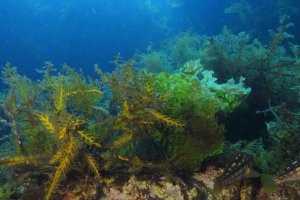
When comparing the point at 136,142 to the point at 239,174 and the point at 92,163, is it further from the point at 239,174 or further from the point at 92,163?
the point at 239,174

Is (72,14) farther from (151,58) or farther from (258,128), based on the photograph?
(258,128)

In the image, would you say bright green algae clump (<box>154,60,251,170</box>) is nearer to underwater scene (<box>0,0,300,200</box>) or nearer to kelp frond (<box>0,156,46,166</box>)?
underwater scene (<box>0,0,300,200</box>)

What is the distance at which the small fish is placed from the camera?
8.52 feet

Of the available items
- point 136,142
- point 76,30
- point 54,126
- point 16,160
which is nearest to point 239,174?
point 136,142

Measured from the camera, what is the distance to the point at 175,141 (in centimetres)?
271

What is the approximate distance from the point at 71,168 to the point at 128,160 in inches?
19.6

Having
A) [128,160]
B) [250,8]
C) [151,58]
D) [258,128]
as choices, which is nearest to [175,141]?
[128,160]

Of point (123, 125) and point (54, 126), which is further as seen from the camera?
point (123, 125)

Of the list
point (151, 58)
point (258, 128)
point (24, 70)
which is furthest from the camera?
point (24, 70)

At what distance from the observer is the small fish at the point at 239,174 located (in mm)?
2596

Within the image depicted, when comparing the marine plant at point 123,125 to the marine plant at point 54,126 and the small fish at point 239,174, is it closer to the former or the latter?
the marine plant at point 54,126

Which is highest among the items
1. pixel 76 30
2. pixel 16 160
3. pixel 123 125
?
pixel 76 30

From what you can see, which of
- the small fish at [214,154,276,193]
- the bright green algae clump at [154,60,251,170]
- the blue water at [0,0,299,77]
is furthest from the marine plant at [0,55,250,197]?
the blue water at [0,0,299,77]

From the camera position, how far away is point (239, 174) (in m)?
2.61
